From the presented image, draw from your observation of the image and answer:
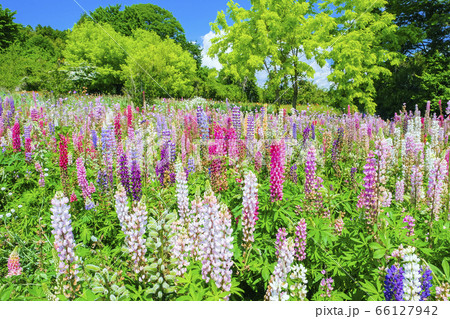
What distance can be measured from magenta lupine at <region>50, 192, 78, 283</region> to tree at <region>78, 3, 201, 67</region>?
16032 mm

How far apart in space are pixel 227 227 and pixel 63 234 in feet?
4.06

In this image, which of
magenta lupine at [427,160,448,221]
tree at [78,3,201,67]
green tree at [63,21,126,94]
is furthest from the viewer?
green tree at [63,21,126,94]

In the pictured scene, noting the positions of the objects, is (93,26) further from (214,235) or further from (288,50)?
(214,235)

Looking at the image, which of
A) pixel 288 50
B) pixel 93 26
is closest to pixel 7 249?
pixel 288 50

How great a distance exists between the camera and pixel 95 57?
115 feet

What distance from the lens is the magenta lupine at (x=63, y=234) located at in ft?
6.28

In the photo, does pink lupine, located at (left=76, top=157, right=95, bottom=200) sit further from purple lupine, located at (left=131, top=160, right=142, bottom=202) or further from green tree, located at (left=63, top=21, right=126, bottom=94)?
green tree, located at (left=63, top=21, right=126, bottom=94)

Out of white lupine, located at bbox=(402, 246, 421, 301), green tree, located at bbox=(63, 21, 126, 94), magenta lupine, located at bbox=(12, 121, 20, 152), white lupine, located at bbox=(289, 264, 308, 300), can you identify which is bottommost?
white lupine, located at bbox=(289, 264, 308, 300)

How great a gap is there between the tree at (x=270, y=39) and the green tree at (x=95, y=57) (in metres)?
19.6

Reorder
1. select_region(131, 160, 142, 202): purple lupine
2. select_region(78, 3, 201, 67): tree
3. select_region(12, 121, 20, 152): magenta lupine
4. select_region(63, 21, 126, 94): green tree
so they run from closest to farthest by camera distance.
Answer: select_region(131, 160, 142, 202): purple lupine → select_region(12, 121, 20, 152): magenta lupine → select_region(78, 3, 201, 67): tree → select_region(63, 21, 126, 94): green tree

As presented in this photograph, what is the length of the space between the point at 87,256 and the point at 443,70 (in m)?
25.2

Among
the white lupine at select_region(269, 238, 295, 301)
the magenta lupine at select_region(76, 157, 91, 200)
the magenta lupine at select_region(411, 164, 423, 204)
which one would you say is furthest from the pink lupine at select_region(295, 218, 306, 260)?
the magenta lupine at select_region(76, 157, 91, 200)

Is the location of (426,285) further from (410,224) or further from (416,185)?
(416,185)

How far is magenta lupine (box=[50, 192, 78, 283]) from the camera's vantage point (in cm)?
191
